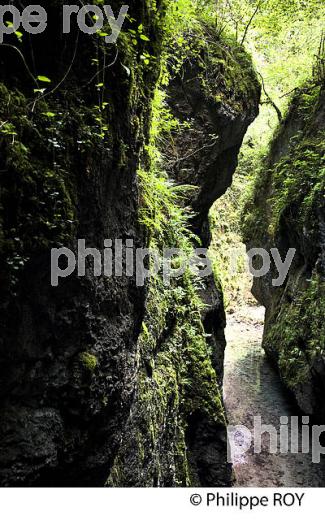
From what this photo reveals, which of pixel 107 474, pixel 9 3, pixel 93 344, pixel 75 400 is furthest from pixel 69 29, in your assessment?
pixel 107 474

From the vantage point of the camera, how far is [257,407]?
1270cm

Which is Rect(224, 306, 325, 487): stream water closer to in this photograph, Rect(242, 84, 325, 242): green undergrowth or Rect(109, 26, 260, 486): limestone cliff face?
Rect(109, 26, 260, 486): limestone cliff face

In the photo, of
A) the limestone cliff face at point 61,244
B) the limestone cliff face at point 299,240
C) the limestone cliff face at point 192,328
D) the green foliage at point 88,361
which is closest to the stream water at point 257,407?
the limestone cliff face at point 299,240

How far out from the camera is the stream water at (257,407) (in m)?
9.84

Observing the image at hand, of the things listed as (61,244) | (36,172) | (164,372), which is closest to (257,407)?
(164,372)

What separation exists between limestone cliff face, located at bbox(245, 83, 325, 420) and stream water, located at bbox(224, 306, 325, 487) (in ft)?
3.56

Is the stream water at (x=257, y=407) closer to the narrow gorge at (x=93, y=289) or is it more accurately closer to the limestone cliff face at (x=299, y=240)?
the limestone cliff face at (x=299, y=240)

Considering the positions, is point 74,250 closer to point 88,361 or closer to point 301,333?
point 88,361

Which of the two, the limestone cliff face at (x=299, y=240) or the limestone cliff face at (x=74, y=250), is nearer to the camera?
the limestone cliff face at (x=74, y=250)

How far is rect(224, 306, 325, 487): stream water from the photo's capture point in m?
9.84

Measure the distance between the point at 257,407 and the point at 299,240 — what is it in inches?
197

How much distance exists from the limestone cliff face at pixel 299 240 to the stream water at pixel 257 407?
1086 millimetres

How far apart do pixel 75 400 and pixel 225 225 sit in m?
19.7

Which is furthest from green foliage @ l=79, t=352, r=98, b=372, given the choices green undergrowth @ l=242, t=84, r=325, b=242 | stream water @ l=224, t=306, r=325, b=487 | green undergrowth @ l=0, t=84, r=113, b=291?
green undergrowth @ l=242, t=84, r=325, b=242
